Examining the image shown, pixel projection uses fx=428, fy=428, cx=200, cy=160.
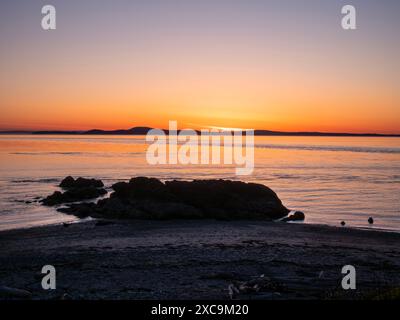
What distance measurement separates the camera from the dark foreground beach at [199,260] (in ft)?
50.2

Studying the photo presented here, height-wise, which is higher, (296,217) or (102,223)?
(102,223)

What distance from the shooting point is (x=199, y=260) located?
20.5 meters

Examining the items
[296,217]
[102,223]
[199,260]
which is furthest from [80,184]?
[199,260]

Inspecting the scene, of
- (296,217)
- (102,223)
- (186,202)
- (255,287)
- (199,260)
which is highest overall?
(255,287)

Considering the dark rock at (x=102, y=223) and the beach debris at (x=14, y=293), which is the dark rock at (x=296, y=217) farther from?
the beach debris at (x=14, y=293)

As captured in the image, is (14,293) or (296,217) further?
(296,217)

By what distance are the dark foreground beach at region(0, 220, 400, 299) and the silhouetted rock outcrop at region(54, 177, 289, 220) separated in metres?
2.29

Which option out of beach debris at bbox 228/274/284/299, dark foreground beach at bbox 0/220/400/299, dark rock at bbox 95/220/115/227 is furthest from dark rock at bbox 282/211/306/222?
beach debris at bbox 228/274/284/299

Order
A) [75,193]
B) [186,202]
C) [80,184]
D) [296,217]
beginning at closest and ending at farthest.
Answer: [296,217]
[186,202]
[75,193]
[80,184]

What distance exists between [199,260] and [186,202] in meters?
15.4

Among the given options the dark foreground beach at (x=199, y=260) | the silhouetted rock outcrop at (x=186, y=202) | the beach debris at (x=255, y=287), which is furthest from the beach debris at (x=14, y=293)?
the silhouetted rock outcrop at (x=186, y=202)

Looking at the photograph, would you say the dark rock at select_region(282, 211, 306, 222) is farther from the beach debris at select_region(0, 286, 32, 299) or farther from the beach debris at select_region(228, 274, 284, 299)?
the beach debris at select_region(0, 286, 32, 299)

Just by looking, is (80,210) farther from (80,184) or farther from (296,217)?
(296,217)
